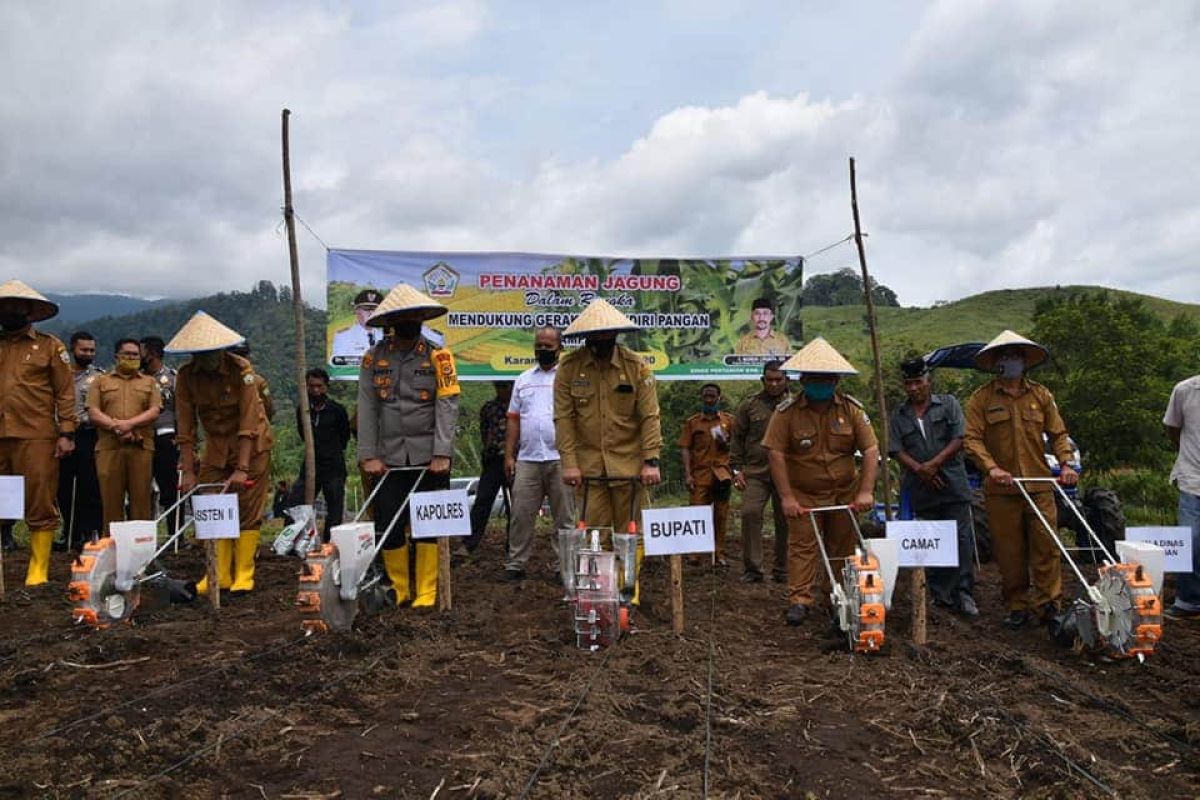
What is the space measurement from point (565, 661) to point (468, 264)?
557 centimetres

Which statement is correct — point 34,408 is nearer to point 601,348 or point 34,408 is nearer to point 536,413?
point 536,413

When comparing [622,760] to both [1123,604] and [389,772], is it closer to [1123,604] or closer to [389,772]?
[389,772]

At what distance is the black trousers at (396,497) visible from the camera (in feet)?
19.0

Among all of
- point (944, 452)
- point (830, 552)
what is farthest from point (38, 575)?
point (944, 452)

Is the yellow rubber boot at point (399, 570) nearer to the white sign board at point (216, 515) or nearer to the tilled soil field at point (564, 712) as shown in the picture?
the tilled soil field at point (564, 712)

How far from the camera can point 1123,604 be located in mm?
4621

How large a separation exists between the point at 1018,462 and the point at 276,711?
455cm

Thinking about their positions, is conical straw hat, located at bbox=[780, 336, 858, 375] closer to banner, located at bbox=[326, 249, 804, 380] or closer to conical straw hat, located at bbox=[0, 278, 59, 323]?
banner, located at bbox=[326, 249, 804, 380]

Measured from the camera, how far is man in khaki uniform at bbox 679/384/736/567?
773 centimetres

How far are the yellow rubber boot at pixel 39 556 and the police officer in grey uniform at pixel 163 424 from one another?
1.28m

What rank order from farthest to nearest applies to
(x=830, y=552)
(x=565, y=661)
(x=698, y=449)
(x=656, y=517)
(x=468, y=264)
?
1. (x=468, y=264)
2. (x=698, y=449)
3. (x=830, y=552)
4. (x=656, y=517)
5. (x=565, y=661)

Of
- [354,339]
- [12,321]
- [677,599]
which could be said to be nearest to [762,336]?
[354,339]

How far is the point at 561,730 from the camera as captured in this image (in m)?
3.53

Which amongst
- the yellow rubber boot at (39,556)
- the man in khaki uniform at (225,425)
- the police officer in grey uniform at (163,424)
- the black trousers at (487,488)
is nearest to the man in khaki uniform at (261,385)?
the man in khaki uniform at (225,425)
